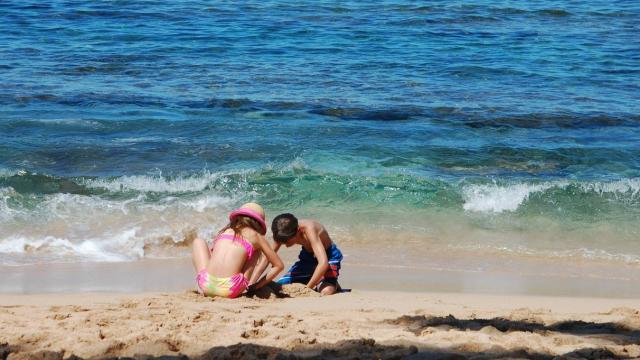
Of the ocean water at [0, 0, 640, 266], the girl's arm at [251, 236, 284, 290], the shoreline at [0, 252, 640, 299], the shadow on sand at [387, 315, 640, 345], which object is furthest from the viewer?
the ocean water at [0, 0, 640, 266]

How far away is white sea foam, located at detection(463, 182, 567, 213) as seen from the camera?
1041 cm

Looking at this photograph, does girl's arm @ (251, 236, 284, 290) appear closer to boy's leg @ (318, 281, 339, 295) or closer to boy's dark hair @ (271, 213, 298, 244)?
boy's dark hair @ (271, 213, 298, 244)

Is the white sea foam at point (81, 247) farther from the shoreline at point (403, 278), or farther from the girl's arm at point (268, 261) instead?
the girl's arm at point (268, 261)

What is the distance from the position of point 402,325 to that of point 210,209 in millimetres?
4694

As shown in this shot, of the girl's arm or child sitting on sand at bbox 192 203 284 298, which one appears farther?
the girl's arm

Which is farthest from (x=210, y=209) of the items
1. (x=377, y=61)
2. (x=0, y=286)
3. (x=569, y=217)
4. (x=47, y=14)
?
(x=47, y=14)

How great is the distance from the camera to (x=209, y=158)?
1213 centimetres

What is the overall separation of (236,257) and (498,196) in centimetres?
438

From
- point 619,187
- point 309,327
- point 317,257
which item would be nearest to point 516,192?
point 619,187

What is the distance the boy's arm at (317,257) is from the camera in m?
7.33

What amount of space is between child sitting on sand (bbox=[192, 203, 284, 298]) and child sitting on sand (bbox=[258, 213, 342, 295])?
0.12 meters

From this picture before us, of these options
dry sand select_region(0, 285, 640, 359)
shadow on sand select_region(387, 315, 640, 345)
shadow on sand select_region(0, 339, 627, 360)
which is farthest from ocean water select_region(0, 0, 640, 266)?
shadow on sand select_region(0, 339, 627, 360)

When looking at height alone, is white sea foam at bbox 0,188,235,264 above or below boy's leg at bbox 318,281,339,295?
below

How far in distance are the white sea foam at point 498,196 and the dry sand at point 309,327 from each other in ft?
10.2
